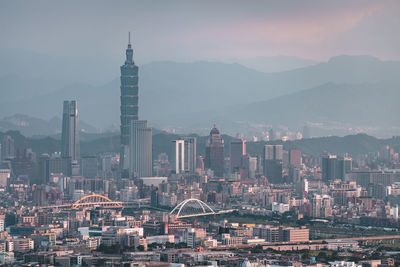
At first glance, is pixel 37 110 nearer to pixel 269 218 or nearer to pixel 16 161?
pixel 16 161

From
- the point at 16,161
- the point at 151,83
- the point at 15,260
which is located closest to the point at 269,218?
the point at 15,260

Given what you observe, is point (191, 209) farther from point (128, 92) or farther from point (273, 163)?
point (128, 92)

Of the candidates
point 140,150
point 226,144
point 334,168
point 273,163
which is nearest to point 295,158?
point 273,163

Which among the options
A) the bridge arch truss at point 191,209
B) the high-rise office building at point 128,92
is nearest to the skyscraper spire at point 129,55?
the high-rise office building at point 128,92

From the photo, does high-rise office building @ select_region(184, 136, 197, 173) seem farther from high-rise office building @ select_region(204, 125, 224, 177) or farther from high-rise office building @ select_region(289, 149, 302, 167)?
high-rise office building @ select_region(289, 149, 302, 167)

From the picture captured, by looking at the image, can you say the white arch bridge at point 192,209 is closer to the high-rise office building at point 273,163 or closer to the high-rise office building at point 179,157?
the high-rise office building at point 273,163

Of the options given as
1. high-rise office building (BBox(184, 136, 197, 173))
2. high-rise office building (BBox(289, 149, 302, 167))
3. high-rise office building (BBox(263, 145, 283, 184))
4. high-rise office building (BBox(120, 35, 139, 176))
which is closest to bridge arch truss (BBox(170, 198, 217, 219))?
high-rise office building (BBox(263, 145, 283, 184))
